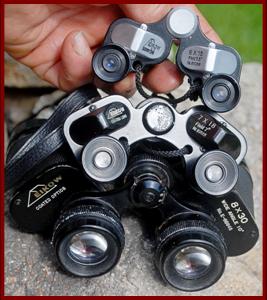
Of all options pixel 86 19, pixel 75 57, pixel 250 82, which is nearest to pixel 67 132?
pixel 75 57

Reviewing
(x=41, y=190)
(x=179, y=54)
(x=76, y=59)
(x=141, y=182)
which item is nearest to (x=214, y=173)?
(x=141, y=182)

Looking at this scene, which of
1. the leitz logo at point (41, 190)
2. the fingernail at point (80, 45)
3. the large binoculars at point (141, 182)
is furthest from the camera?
the fingernail at point (80, 45)

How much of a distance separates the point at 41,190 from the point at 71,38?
39 centimetres

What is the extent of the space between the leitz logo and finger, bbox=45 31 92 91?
11.7 inches

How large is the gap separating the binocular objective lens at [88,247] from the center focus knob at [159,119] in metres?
0.24

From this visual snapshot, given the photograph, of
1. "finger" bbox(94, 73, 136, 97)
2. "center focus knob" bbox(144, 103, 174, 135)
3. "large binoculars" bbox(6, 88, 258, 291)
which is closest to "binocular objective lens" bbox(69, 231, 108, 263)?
"large binoculars" bbox(6, 88, 258, 291)

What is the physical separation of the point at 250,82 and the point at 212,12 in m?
1.09

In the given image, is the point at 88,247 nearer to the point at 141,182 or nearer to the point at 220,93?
the point at 141,182

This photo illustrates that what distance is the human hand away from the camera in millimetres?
1696

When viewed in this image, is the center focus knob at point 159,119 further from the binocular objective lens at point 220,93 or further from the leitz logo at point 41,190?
the leitz logo at point 41,190

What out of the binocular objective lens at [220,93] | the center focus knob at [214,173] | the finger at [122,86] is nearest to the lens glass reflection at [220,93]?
the binocular objective lens at [220,93]

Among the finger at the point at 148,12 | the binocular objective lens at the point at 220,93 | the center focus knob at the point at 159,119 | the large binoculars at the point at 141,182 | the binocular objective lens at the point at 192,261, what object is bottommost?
the binocular objective lens at the point at 192,261

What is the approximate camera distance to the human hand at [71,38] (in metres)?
1.70

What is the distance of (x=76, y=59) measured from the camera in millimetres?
1771
